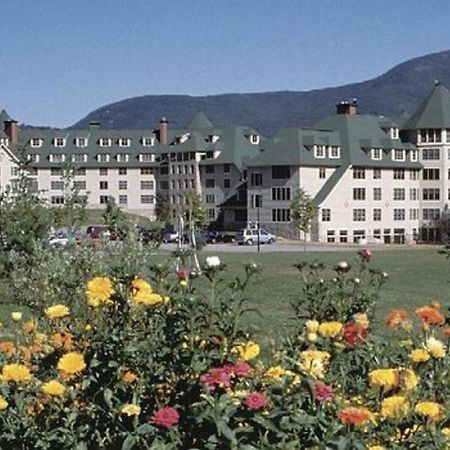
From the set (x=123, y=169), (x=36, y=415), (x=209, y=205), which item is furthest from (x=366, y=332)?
(x=123, y=169)

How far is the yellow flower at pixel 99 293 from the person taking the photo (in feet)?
15.6

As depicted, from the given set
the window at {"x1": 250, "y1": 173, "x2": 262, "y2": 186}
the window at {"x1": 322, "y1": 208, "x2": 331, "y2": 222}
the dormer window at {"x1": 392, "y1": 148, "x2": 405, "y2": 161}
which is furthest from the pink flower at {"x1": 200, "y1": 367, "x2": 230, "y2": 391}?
the dormer window at {"x1": 392, "y1": 148, "x2": 405, "y2": 161}

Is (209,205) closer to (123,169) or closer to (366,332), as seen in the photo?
(123,169)

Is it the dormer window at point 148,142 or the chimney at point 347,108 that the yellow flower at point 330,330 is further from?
the dormer window at point 148,142

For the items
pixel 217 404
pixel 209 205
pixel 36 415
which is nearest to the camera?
pixel 217 404

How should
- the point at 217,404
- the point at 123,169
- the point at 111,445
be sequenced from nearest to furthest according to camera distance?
the point at 217,404 < the point at 111,445 < the point at 123,169

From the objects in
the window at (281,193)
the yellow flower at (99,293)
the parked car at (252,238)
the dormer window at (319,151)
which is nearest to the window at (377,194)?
the dormer window at (319,151)

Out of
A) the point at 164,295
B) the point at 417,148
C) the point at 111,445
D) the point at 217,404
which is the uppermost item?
the point at 417,148

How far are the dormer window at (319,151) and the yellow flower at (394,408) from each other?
77316 millimetres

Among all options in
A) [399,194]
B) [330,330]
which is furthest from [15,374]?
[399,194]

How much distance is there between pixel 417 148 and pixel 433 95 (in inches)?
201

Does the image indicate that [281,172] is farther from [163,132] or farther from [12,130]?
[12,130]

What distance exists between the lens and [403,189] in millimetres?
85062

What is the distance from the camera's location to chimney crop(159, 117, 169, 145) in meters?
108
